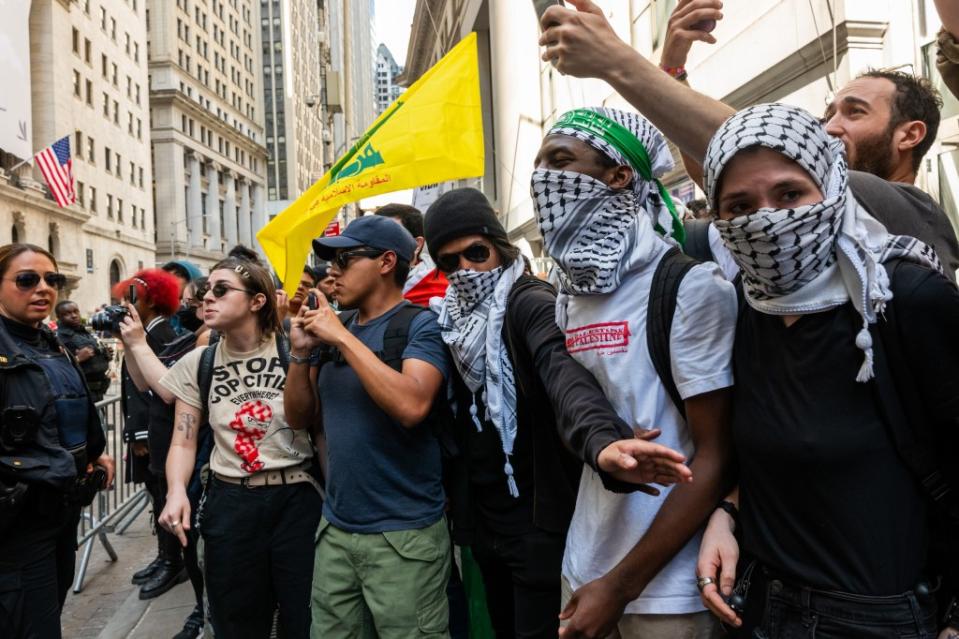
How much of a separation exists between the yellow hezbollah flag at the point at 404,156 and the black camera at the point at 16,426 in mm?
1371

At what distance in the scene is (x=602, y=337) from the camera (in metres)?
1.84

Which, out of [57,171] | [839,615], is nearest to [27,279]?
[839,615]

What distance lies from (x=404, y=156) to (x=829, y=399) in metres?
3.11

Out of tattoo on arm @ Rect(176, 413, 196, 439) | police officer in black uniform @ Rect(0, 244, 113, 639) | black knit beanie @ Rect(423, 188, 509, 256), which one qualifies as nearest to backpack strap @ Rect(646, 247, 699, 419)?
black knit beanie @ Rect(423, 188, 509, 256)

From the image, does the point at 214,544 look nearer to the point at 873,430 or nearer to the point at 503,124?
the point at 873,430

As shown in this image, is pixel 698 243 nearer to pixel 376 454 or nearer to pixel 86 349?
pixel 376 454

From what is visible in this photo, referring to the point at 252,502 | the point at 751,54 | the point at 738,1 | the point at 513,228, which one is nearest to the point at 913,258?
the point at 252,502

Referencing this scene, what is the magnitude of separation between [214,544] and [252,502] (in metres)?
0.27

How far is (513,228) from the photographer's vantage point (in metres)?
20.7

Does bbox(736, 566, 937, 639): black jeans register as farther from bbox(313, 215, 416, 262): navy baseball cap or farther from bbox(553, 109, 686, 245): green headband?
bbox(313, 215, 416, 262): navy baseball cap

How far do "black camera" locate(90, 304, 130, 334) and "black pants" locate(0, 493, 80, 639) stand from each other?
3.62 ft

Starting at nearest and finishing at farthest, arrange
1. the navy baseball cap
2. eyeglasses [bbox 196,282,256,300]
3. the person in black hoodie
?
1. the navy baseball cap
2. eyeglasses [bbox 196,282,256,300]
3. the person in black hoodie

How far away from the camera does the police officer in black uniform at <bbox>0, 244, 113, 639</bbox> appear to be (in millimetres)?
3447

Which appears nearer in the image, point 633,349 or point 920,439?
point 920,439
